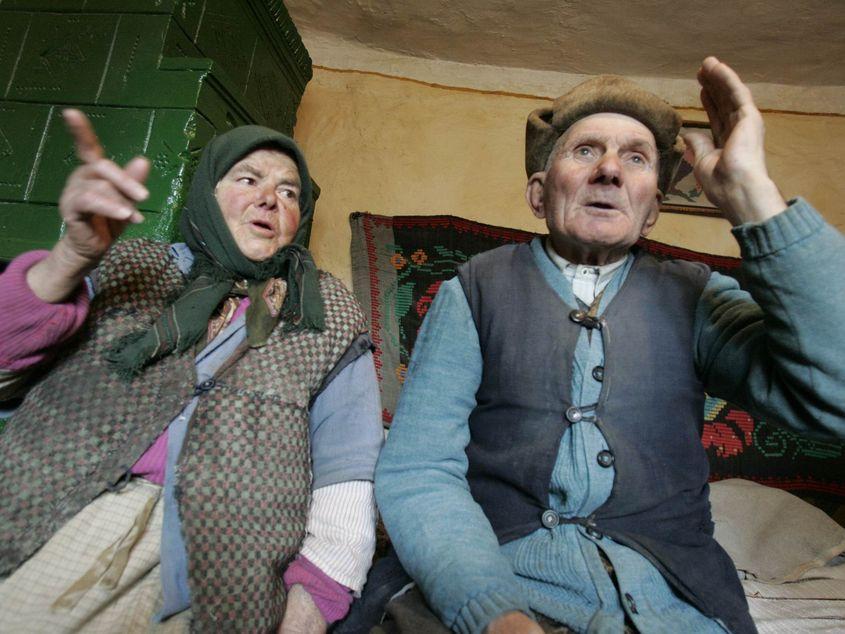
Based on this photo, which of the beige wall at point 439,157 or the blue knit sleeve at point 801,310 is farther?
the beige wall at point 439,157

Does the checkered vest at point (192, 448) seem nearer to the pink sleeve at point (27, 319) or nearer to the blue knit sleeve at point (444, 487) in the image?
the pink sleeve at point (27, 319)

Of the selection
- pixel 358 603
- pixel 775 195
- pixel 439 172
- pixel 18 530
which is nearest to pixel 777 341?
Result: pixel 775 195

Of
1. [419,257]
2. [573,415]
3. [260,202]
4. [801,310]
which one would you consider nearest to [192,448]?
[260,202]

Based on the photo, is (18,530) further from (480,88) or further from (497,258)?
(480,88)

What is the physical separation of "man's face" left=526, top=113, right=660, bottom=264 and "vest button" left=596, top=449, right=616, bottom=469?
43 cm

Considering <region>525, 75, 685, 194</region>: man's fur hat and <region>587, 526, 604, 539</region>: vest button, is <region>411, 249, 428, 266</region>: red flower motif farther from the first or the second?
<region>587, 526, 604, 539</region>: vest button

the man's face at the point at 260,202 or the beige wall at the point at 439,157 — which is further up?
the beige wall at the point at 439,157

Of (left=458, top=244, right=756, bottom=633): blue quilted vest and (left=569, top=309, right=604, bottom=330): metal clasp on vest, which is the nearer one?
(left=458, top=244, right=756, bottom=633): blue quilted vest

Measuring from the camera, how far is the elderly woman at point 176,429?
0.94m

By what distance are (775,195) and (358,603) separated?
108cm

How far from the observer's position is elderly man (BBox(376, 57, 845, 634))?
2.67 feet

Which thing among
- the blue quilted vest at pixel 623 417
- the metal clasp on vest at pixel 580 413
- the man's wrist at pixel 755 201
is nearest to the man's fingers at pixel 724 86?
the man's wrist at pixel 755 201

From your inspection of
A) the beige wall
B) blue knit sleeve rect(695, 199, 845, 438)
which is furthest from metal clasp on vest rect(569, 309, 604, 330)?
the beige wall

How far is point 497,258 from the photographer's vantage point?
1.23 meters
